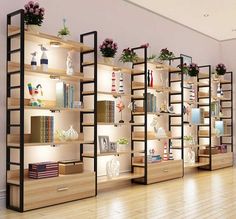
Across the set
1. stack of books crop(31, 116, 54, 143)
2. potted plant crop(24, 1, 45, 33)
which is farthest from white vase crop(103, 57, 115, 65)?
stack of books crop(31, 116, 54, 143)

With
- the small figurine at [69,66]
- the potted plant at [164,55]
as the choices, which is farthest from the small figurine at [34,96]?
the potted plant at [164,55]

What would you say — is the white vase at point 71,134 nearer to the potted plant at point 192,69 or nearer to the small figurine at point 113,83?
the small figurine at point 113,83

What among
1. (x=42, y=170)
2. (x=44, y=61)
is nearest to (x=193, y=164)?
(x=42, y=170)

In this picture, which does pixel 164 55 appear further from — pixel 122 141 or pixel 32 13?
pixel 32 13

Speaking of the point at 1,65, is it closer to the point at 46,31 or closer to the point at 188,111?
the point at 46,31

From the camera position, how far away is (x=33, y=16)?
4.38 m

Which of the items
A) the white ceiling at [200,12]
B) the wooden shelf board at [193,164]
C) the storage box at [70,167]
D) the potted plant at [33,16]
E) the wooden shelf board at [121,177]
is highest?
the white ceiling at [200,12]

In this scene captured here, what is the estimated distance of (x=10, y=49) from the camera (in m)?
4.45

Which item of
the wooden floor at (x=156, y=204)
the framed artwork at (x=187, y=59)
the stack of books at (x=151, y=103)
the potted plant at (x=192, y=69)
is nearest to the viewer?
the wooden floor at (x=156, y=204)

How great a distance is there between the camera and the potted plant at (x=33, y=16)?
4.35 meters

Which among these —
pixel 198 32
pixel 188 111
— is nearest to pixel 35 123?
pixel 188 111

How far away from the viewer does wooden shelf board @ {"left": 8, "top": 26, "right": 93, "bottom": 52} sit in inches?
173

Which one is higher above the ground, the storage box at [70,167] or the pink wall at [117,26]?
the pink wall at [117,26]

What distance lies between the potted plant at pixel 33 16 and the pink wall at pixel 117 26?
0.27m
